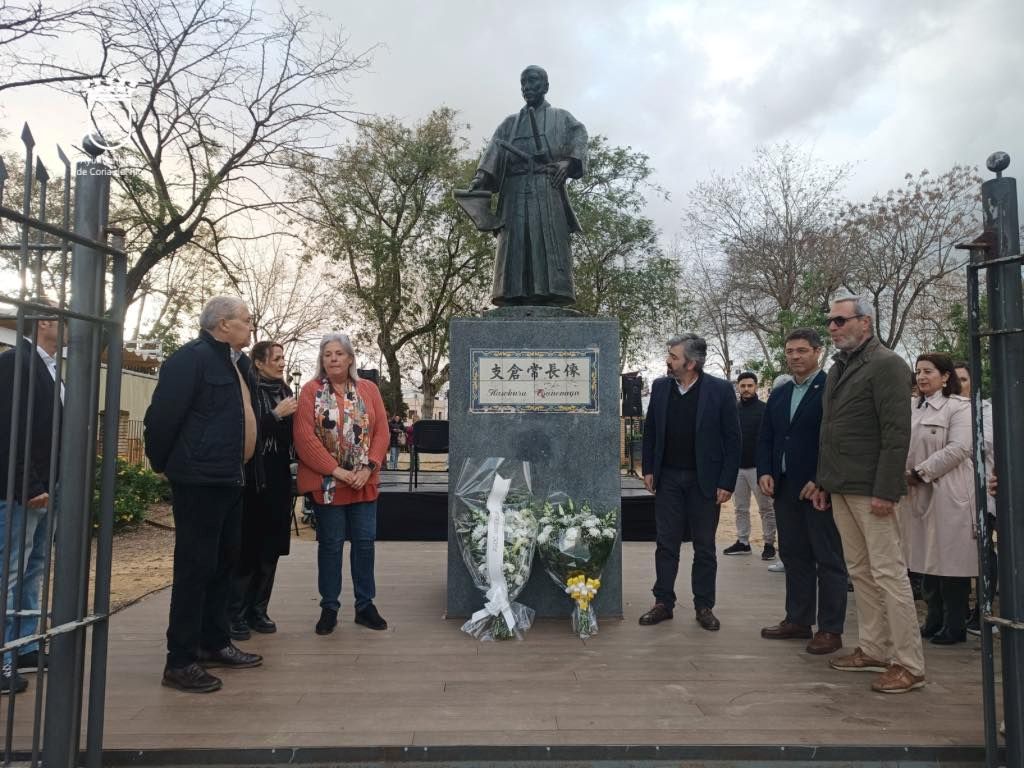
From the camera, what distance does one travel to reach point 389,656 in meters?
3.92

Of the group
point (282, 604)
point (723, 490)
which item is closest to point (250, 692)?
point (282, 604)

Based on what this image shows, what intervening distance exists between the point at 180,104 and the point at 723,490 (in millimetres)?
9687

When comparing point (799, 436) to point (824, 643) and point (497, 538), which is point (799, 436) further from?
point (497, 538)

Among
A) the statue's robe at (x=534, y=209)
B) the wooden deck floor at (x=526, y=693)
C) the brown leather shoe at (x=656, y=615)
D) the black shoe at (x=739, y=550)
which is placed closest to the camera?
the wooden deck floor at (x=526, y=693)

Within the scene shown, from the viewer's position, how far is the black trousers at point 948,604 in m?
4.34

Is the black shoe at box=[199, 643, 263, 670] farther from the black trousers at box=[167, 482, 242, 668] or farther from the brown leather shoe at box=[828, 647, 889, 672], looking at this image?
the brown leather shoe at box=[828, 647, 889, 672]

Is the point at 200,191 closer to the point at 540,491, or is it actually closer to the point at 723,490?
the point at 540,491

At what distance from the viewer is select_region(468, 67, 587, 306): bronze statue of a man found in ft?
16.9

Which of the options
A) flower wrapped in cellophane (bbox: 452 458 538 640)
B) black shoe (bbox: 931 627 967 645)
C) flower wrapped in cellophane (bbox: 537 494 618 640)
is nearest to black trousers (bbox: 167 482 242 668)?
flower wrapped in cellophane (bbox: 452 458 538 640)

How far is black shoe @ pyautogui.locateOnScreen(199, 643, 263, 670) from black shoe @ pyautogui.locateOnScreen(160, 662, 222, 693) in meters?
0.30

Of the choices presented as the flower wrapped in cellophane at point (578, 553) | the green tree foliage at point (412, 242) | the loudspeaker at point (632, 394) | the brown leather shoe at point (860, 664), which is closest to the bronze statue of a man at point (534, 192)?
the flower wrapped in cellophane at point (578, 553)

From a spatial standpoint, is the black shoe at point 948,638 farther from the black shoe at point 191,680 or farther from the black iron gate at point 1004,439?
the black shoe at point 191,680

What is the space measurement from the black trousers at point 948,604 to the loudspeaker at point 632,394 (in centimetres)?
828

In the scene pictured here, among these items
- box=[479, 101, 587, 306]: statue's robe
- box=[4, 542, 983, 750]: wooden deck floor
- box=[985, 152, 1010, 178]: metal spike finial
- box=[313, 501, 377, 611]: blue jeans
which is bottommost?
box=[4, 542, 983, 750]: wooden deck floor
